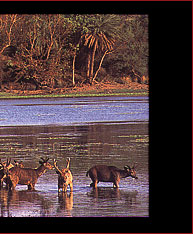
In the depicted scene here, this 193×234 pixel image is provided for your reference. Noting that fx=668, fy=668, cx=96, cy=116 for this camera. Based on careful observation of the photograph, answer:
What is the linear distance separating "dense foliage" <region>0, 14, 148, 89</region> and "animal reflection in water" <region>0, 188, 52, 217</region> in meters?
52.8

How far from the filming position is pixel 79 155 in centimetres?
1748

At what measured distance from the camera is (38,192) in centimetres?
1261

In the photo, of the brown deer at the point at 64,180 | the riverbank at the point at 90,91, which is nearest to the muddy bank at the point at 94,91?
the riverbank at the point at 90,91

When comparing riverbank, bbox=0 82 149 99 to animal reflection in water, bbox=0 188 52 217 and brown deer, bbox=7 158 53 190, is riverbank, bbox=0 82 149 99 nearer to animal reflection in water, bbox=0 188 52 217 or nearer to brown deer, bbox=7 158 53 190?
brown deer, bbox=7 158 53 190

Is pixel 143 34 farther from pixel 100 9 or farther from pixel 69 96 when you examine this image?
pixel 100 9

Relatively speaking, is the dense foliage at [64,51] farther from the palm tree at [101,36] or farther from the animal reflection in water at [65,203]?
the animal reflection in water at [65,203]

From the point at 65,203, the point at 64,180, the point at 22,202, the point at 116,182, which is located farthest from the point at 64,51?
the point at 65,203

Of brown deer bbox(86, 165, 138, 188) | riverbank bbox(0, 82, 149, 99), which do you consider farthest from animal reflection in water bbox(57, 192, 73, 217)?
riverbank bbox(0, 82, 149, 99)

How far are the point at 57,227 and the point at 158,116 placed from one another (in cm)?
199

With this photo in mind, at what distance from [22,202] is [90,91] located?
54894 mm

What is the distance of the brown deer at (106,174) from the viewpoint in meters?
12.9

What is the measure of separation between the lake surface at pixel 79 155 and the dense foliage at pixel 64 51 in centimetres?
3247

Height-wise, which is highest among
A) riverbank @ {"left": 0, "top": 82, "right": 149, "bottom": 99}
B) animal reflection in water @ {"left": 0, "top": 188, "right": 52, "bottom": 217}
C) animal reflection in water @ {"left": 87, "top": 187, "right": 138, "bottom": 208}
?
riverbank @ {"left": 0, "top": 82, "right": 149, "bottom": 99}

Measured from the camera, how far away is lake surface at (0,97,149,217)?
1106 cm
